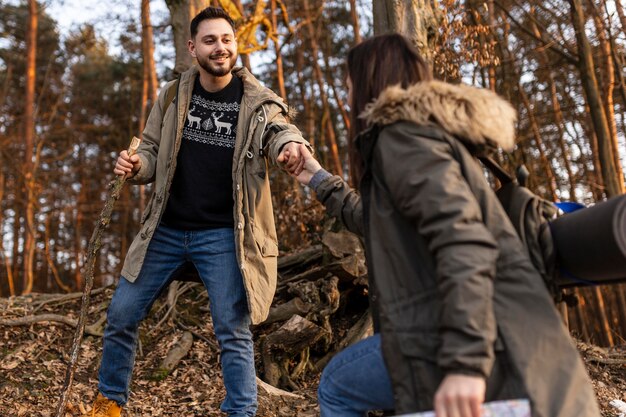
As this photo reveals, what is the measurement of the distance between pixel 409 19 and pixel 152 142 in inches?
119

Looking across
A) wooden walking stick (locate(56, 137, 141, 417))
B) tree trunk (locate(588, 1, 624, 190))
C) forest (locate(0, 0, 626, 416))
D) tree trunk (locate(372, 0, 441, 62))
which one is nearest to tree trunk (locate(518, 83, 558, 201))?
forest (locate(0, 0, 626, 416))

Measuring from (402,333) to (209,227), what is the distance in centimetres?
200

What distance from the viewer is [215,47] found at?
3893 millimetres

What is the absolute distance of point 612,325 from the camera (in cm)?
1711

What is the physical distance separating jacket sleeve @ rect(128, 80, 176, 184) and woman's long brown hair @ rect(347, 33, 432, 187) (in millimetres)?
1964

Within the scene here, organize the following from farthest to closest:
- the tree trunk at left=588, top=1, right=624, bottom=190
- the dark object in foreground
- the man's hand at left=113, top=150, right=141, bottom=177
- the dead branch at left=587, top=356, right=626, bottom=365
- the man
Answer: the tree trunk at left=588, top=1, right=624, bottom=190 → the dead branch at left=587, top=356, right=626, bottom=365 → the man's hand at left=113, top=150, right=141, bottom=177 → the man → the dark object in foreground

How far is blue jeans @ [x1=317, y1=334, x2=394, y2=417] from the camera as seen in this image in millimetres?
2113

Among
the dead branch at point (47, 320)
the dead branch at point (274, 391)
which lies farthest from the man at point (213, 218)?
the dead branch at point (47, 320)

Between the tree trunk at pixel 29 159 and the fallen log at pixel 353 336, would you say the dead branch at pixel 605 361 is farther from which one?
the tree trunk at pixel 29 159

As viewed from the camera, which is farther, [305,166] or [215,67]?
[215,67]

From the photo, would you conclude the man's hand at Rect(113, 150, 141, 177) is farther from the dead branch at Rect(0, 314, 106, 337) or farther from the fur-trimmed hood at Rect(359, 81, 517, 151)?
the dead branch at Rect(0, 314, 106, 337)

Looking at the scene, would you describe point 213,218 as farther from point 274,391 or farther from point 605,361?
point 605,361

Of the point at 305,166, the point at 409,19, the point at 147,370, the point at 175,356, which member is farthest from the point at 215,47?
the point at 147,370

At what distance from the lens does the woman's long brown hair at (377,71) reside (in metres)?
2.27
